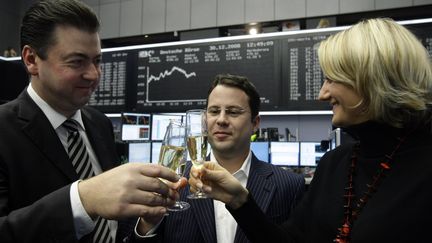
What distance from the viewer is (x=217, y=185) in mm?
1184

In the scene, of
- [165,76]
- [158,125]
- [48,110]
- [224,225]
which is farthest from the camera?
[165,76]

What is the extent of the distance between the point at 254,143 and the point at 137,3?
11.0ft

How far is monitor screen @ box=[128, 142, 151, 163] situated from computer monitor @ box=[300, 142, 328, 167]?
2.04m

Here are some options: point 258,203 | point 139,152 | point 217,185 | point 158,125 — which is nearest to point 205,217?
point 258,203

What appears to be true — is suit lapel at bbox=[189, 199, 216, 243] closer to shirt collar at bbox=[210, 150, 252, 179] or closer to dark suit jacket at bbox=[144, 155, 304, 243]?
dark suit jacket at bbox=[144, 155, 304, 243]

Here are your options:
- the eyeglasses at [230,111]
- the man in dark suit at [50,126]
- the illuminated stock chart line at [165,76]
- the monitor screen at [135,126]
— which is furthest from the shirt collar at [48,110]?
the illuminated stock chart line at [165,76]

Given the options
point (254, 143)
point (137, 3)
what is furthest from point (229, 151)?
point (137, 3)

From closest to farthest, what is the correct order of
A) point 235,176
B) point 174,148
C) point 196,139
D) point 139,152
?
point 174,148, point 196,139, point 235,176, point 139,152

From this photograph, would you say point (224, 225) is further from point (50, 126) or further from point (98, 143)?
point (50, 126)

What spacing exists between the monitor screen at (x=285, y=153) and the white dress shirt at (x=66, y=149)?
3.82m

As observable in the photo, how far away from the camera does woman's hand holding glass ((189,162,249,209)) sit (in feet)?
3.72

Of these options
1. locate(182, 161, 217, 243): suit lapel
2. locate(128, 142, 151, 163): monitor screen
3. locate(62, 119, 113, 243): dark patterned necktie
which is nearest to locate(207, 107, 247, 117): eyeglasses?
locate(182, 161, 217, 243): suit lapel

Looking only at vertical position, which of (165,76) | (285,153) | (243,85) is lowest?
(285,153)

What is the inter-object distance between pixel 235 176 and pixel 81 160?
70cm
